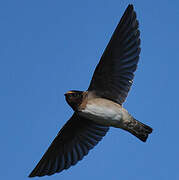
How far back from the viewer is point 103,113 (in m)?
6.72

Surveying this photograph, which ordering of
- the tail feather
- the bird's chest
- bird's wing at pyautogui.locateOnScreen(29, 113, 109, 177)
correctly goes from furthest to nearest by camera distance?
bird's wing at pyautogui.locateOnScreen(29, 113, 109, 177)
the tail feather
the bird's chest

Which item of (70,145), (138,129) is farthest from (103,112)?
(70,145)

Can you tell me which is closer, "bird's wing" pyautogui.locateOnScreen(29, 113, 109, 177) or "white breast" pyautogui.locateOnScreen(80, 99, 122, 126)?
"white breast" pyautogui.locateOnScreen(80, 99, 122, 126)

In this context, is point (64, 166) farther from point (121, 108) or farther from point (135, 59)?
point (135, 59)

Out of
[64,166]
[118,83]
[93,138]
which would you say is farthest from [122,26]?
[64,166]

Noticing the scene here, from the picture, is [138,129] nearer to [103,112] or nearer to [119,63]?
[103,112]

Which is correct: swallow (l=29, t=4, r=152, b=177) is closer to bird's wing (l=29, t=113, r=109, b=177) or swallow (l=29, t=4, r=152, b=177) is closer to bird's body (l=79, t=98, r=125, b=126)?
bird's body (l=79, t=98, r=125, b=126)

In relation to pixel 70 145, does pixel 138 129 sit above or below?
above

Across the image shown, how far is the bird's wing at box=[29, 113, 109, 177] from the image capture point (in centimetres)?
781

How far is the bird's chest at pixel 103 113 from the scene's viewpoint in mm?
6719

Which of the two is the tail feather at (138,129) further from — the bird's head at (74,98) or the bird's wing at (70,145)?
the bird's wing at (70,145)

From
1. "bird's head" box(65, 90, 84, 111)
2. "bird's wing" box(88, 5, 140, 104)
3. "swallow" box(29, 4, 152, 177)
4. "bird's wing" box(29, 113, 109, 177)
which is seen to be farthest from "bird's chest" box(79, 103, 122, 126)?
"bird's wing" box(29, 113, 109, 177)

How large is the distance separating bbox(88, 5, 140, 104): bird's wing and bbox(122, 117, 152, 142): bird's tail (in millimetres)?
390

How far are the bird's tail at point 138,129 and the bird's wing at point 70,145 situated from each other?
3.17ft
